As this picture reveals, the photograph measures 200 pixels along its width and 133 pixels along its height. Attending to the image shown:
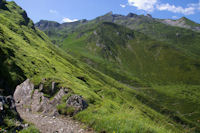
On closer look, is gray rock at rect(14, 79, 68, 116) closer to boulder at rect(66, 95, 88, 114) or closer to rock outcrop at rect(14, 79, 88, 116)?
rock outcrop at rect(14, 79, 88, 116)

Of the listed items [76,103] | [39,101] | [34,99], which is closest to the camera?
[76,103]

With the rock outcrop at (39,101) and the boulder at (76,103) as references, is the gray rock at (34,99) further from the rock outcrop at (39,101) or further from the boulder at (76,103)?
the boulder at (76,103)

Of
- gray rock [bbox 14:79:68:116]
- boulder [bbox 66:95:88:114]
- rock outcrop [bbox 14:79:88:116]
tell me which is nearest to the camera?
boulder [bbox 66:95:88:114]

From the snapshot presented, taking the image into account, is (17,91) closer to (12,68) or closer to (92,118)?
(12,68)

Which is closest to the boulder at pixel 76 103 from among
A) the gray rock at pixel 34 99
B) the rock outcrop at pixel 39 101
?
the rock outcrop at pixel 39 101

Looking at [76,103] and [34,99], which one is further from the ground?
[76,103]

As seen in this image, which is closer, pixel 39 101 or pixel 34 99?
pixel 39 101

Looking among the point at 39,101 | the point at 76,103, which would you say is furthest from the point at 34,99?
the point at 76,103

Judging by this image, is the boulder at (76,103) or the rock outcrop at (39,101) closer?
the boulder at (76,103)

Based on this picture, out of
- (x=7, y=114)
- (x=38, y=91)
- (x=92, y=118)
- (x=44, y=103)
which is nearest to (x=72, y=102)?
(x=44, y=103)

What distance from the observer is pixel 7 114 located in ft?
32.0

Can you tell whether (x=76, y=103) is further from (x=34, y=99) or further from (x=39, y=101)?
(x=34, y=99)

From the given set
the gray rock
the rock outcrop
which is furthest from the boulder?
the gray rock

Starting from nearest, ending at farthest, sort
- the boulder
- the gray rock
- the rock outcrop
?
the boulder < the rock outcrop < the gray rock
